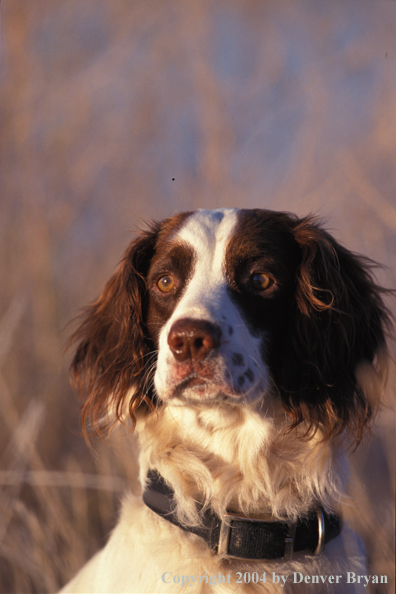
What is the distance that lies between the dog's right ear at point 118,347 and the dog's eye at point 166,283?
6.3 inches

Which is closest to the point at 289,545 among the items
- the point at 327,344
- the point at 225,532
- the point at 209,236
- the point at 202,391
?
the point at 225,532

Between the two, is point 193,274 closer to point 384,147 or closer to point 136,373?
point 136,373

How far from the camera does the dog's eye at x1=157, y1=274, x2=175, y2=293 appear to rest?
7.41 feet

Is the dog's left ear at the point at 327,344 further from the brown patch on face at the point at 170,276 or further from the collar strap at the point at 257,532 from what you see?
the brown patch on face at the point at 170,276

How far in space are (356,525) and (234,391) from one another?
2.04 metres

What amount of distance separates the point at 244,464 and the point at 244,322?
59 centimetres

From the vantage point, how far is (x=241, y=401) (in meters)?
1.91

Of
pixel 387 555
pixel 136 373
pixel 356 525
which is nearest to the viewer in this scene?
pixel 136 373

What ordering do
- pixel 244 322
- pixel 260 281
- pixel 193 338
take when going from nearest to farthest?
pixel 193 338
pixel 244 322
pixel 260 281

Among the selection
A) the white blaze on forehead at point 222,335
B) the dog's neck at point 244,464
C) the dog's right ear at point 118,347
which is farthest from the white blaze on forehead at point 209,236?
the dog's neck at point 244,464

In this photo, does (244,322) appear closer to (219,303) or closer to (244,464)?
(219,303)

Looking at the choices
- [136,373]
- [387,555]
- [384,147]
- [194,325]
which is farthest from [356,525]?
[384,147]

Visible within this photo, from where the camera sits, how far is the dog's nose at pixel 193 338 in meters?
1.79

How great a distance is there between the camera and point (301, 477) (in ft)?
6.77
